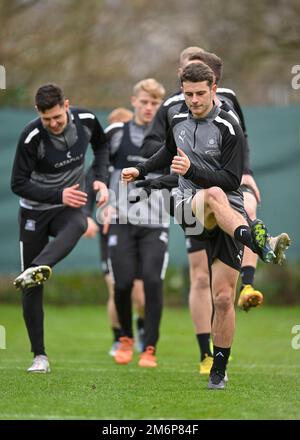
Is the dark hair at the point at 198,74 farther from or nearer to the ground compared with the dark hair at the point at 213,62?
nearer to the ground

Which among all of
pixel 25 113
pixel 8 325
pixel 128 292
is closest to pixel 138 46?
pixel 25 113

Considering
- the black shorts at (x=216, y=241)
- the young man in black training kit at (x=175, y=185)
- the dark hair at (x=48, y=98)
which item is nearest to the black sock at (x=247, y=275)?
the young man in black training kit at (x=175, y=185)

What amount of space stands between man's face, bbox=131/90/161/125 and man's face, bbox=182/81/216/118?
268 centimetres

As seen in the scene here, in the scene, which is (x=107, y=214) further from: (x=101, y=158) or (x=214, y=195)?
(x=214, y=195)

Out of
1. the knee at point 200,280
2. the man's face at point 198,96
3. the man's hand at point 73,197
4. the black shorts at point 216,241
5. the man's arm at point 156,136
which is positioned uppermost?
the man's face at point 198,96

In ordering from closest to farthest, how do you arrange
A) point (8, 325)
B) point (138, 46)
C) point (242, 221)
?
point (242, 221), point (8, 325), point (138, 46)

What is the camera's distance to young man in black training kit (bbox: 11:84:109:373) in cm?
762

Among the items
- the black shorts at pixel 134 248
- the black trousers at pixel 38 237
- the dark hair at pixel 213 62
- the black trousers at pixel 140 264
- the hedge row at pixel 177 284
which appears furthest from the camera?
the hedge row at pixel 177 284

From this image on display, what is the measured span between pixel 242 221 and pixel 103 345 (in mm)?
5026

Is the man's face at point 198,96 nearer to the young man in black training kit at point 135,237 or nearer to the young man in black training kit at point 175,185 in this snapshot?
the young man in black training kit at point 175,185

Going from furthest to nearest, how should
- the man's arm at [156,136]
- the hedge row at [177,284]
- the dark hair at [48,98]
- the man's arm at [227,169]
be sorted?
the hedge row at [177,284], the man's arm at [156,136], the dark hair at [48,98], the man's arm at [227,169]

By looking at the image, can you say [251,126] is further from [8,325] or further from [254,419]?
[254,419]

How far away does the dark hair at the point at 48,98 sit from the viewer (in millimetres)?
7492
